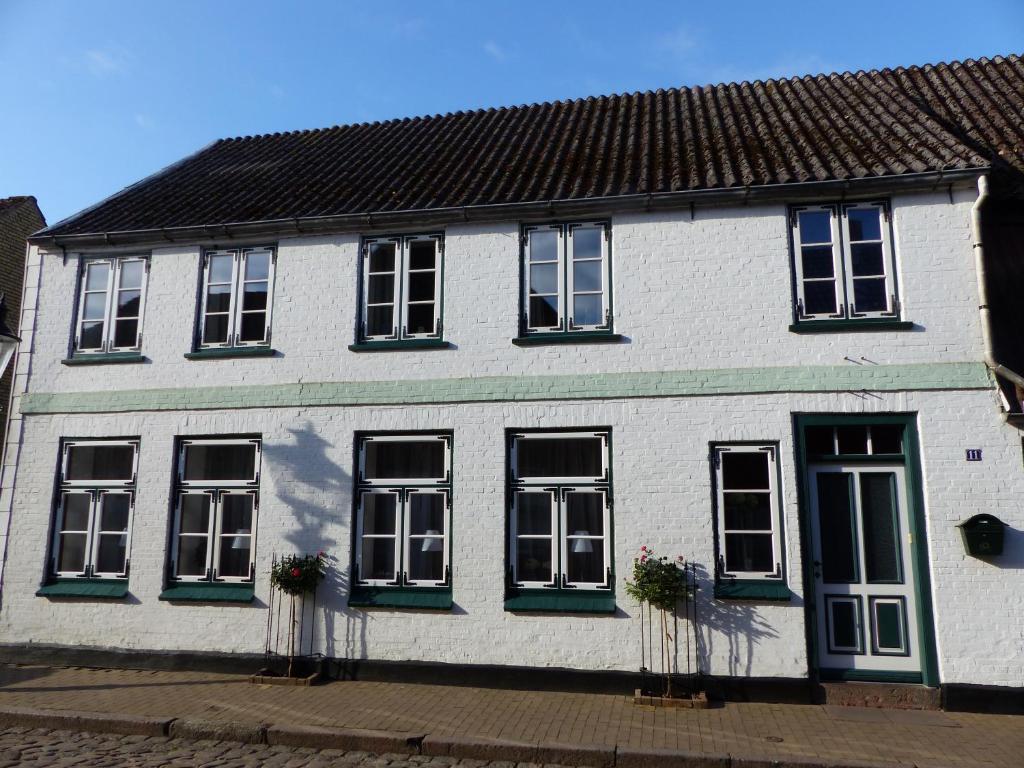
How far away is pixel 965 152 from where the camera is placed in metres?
8.87

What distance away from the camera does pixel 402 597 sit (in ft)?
29.7

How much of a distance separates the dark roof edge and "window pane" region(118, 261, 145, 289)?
297 millimetres

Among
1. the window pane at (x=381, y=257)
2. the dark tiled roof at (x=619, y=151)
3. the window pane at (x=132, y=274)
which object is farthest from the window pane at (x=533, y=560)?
the window pane at (x=132, y=274)

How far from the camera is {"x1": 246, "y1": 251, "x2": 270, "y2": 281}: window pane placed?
10.4 metres

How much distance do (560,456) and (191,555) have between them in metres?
4.84

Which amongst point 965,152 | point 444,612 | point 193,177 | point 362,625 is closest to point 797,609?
point 444,612

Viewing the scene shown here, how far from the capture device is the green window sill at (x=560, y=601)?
28.0ft

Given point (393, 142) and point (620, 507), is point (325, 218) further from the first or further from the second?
point (620, 507)

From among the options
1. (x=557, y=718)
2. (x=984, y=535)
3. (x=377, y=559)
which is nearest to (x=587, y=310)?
(x=377, y=559)

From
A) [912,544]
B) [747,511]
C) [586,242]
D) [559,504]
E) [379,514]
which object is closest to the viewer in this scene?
[912,544]

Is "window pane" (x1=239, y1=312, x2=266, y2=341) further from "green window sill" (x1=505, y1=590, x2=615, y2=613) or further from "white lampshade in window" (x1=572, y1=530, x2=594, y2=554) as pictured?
"white lampshade in window" (x1=572, y1=530, x2=594, y2=554)

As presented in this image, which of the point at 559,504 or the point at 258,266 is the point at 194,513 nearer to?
the point at 258,266

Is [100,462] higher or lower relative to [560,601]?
higher

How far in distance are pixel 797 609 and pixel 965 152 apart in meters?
5.49
